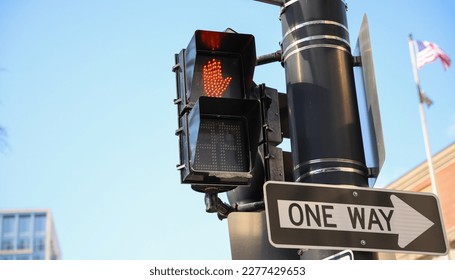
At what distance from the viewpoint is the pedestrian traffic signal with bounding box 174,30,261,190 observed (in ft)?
18.1

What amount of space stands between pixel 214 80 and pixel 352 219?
5.66 feet

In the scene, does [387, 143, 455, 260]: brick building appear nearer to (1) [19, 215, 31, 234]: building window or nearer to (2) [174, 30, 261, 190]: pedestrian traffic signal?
(2) [174, 30, 261, 190]: pedestrian traffic signal

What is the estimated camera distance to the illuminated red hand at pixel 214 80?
5.82 m

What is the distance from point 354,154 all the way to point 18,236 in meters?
79.3

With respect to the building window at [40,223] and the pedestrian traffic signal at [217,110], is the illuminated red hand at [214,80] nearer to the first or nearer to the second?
the pedestrian traffic signal at [217,110]

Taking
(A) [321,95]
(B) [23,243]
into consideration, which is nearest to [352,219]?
(A) [321,95]

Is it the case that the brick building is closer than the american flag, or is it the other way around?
the american flag

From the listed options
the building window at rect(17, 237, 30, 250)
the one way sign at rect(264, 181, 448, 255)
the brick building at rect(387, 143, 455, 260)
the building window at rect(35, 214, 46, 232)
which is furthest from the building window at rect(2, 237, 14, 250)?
the one way sign at rect(264, 181, 448, 255)

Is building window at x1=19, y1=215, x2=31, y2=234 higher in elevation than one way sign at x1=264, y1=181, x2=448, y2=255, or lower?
higher

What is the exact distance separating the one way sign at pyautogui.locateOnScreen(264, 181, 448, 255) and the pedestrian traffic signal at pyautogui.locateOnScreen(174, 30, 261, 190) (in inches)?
38.7

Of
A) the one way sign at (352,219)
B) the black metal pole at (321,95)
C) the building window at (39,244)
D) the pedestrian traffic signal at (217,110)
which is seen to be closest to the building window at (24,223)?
the building window at (39,244)

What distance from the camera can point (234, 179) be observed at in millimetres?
5543
